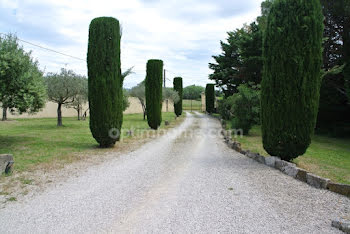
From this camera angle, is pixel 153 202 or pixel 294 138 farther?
pixel 294 138

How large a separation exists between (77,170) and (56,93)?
37.4 feet

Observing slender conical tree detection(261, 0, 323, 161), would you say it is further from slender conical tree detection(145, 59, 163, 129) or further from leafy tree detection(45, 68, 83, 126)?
leafy tree detection(45, 68, 83, 126)

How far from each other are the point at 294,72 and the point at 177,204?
4573 millimetres

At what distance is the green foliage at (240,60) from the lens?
20656 millimetres

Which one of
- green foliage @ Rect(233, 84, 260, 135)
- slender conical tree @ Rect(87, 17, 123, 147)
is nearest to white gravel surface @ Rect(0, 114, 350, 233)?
slender conical tree @ Rect(87, 17, 123, 147)

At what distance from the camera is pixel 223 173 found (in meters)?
6.04

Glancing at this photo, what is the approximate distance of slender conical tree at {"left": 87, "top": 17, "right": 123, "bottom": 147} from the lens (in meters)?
9.03

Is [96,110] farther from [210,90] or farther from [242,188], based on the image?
[210,90]

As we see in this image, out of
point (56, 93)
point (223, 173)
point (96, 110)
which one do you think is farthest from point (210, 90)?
point (223, 173)

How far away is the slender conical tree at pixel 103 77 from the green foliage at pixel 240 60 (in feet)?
43.6

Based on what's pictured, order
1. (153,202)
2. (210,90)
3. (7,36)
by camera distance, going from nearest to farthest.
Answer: (153,202) → (7,36) → (210,90)

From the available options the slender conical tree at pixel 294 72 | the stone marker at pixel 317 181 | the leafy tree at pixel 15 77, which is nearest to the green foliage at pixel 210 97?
the leafy tree at pixel 15 77

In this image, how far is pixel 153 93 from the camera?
655 inches

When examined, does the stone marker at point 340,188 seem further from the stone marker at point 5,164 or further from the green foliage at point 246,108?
the green foliage at point 246,108
